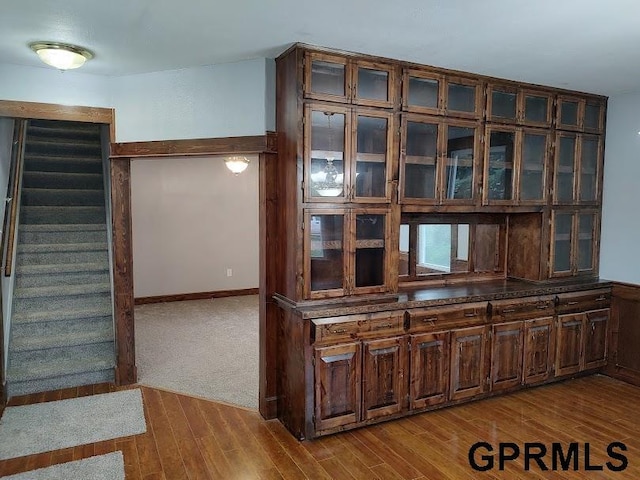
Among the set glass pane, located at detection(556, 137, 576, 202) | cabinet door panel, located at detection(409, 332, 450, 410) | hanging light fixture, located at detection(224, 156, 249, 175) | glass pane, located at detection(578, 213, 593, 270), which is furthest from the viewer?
hanging light fixture, located at detection(224, 156, 249, 175)

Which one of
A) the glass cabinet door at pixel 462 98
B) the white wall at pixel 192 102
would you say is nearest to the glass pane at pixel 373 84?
the glass cabinet door at pixel 462 98

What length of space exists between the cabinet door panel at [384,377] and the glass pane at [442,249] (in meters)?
0.90

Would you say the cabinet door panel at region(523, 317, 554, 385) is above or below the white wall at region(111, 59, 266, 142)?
below

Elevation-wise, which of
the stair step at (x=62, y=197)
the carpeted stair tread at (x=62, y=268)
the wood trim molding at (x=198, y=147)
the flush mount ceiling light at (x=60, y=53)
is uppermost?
the flush mount ceiling light at (x=60, y=53)

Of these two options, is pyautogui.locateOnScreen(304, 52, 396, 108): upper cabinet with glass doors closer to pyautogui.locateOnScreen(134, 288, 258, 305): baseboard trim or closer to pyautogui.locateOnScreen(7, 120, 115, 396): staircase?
pyautogui.locateOnScreen(7, 120, 115, 396): staircase

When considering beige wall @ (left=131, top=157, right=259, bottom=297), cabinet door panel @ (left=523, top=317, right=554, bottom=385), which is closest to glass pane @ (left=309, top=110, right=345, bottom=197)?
cabinet door panel @ (left=523, top=317, right=554, bottom=385)

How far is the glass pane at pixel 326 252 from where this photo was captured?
3.22 metres

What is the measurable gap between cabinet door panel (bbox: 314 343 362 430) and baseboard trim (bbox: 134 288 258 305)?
482 cm

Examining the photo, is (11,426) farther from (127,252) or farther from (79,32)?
(79,32)

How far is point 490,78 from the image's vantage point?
377 cm

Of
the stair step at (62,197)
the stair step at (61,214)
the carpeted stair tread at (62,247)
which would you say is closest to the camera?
the carpeted stair tread at (62,247)

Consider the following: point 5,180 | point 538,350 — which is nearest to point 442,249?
point 538,350

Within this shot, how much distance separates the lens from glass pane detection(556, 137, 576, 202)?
13.9 feet

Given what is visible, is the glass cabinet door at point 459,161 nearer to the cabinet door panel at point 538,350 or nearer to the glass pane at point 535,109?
the glass pane at point 535,109
